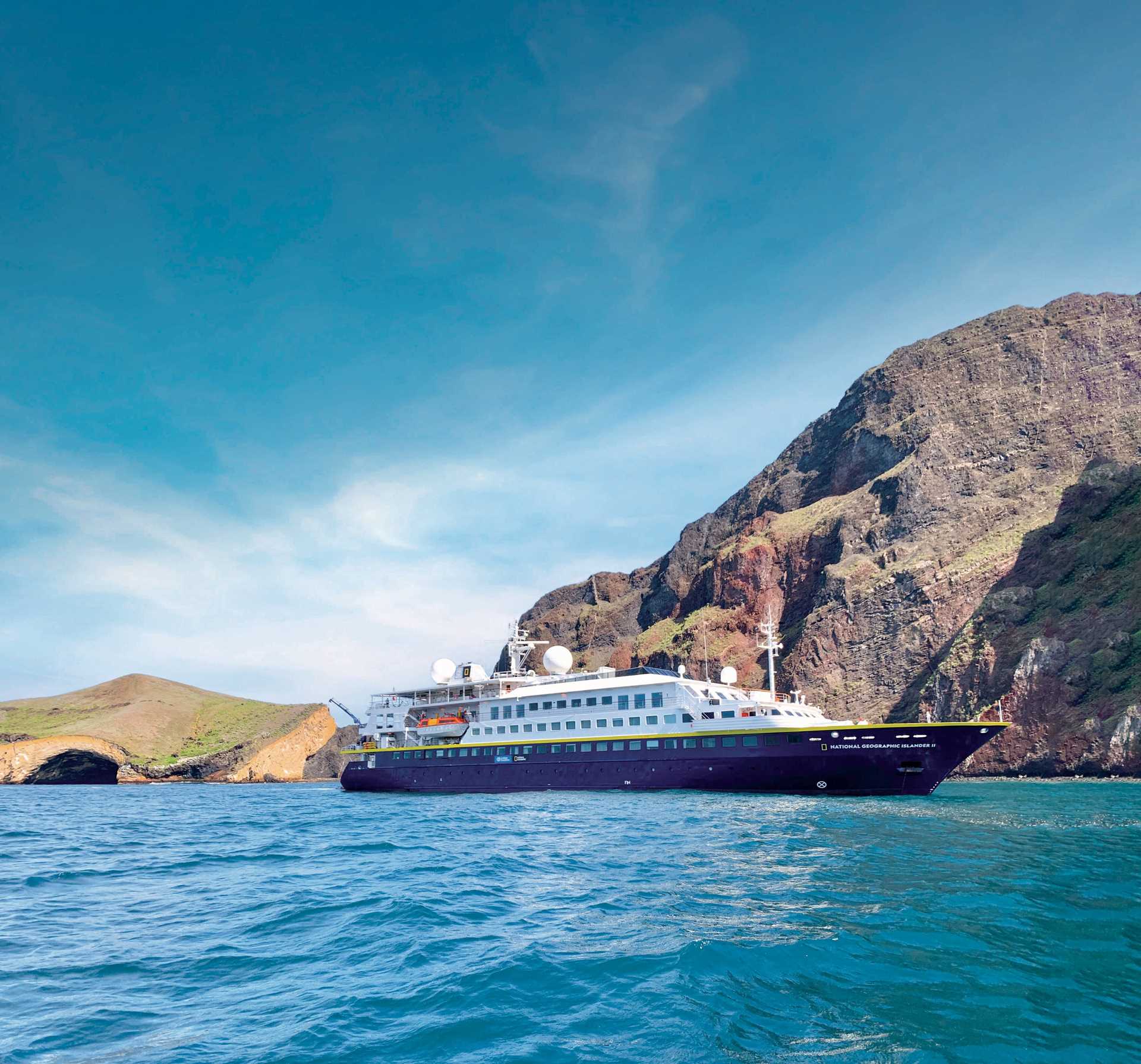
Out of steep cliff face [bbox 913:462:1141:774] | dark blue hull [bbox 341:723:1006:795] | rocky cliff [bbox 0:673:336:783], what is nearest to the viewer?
dark blue hull [bbox 341:723:1006:795]

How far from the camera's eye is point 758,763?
4022 centimetres

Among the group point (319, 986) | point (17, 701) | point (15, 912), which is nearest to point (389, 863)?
point (15, 912)

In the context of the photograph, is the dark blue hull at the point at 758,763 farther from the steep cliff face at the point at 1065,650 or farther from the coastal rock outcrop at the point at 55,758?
the coastal rock outcrop at the point at 55,758

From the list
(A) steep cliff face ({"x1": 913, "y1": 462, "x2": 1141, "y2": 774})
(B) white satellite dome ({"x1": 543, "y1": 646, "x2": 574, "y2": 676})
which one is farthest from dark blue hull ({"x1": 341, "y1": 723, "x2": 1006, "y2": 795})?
(A) steep cliff face ({"x1": 913, "y1": 462, "x2": 1141, "y2": 774})

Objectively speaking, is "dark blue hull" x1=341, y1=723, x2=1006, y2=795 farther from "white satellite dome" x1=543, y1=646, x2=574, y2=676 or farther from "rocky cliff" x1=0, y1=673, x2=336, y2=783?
"rocky cliff" x1=0, y1=673, x2=336, y2=783

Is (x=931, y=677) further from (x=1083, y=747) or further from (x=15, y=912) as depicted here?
(x=15, y=912)

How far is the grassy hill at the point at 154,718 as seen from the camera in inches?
4090

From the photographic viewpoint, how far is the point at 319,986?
376 inches

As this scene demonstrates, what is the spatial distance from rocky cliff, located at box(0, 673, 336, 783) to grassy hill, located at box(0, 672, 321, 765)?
19 centimetres

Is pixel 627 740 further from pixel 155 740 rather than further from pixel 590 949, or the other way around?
pixel 155 740

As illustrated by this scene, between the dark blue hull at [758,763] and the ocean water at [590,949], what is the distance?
14.3 meters

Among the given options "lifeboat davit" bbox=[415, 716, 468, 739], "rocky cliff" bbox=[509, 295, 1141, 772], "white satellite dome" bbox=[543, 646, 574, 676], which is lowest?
"lifeboat davit" bbox=[415, 716, 468, 739]

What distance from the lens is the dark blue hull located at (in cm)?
3800

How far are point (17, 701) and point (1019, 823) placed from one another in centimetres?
14851
